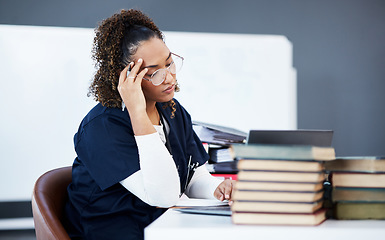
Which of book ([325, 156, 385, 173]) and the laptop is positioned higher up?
the laptop

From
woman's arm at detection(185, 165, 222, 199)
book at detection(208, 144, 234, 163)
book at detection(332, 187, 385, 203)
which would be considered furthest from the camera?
book at detection(208, 144, 234, 163)

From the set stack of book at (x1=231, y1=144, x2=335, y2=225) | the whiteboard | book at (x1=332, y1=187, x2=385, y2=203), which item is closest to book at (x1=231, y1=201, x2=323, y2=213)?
stack of book at (x1=231, y1=144, x2=335, y2=225)

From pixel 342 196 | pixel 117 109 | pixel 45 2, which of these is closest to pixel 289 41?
pixel 45 2

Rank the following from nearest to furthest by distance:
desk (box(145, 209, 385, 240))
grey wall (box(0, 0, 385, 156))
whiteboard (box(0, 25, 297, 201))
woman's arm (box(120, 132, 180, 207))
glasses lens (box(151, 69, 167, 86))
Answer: desk (box(145, 209, 385, 240)) < woman's arm (box(120, 132, 180, 207)) < glasses lens (box(151, 69, 167, 86)) < whiteboard (box(0, 25, 297, 201)) < grey wall (box(0, 0, 385, 156))

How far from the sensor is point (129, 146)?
1.21 m

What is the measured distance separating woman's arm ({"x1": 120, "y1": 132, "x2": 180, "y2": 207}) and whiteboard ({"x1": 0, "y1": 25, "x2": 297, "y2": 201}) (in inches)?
74.9

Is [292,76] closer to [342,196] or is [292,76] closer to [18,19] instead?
[18,19]

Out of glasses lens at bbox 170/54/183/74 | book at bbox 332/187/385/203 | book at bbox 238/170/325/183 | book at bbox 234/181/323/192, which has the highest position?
glasses lens at bbox 170/54/183/74

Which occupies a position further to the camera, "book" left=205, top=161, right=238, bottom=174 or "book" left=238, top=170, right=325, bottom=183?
"book" left=205, top=161, right=238, bottom=174

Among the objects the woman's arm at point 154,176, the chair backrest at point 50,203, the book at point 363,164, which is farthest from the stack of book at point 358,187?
the chair backrest at point 50,203

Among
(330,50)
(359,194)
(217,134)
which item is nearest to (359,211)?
(359,194)

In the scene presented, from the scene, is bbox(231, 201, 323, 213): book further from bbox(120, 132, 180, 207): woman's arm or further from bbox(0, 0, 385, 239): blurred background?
bbox(0, 0, 385, 239): blurred background

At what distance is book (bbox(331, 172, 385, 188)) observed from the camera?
2.80ft

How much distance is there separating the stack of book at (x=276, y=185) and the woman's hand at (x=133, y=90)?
442mm
